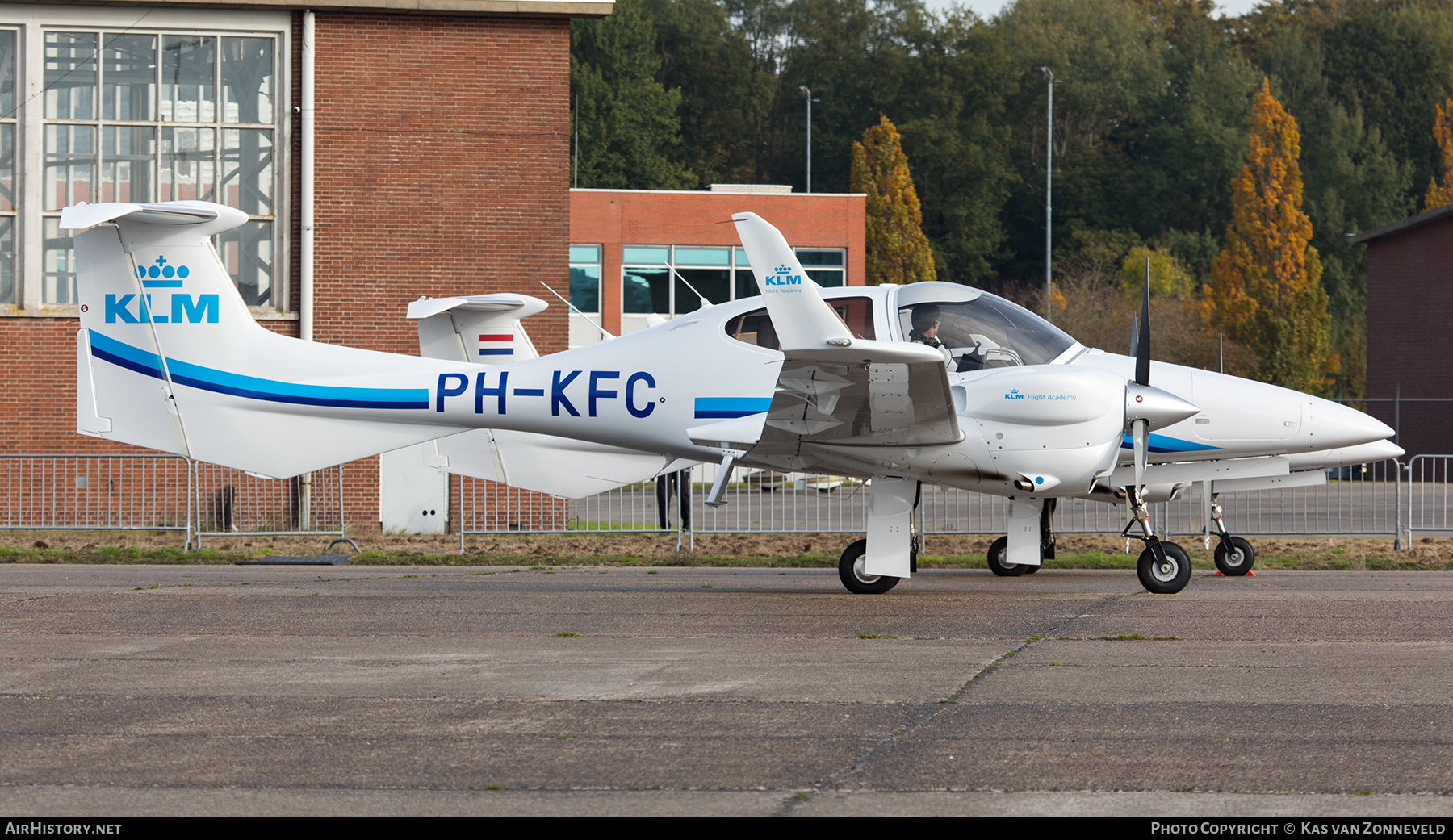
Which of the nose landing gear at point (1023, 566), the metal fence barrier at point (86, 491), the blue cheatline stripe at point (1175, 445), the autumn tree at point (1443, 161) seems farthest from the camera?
the autumn tree at point (1443, 161)

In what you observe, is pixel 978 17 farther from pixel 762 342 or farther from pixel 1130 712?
pixel 1130 712

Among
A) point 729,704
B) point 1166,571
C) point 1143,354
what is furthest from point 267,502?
point 729,704

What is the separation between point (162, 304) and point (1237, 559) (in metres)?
10.7

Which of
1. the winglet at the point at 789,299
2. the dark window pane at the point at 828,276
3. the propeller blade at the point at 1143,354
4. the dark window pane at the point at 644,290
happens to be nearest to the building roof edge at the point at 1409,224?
the dark window pane at the point at 828,276

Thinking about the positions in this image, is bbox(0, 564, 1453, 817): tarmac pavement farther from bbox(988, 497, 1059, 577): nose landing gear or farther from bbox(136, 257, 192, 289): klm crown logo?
bbox(136, 257, 192, 289): klm crown logo

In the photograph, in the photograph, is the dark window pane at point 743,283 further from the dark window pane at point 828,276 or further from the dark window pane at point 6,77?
the dark window pane at point 6,77

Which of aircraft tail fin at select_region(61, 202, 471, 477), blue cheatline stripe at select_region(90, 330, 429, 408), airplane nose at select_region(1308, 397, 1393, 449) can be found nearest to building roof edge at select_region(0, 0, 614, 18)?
aircraft tail fin at select_region(61, 202, 471, 477)

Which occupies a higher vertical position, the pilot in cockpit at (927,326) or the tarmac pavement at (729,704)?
the pilot in cockpit at (927,326)

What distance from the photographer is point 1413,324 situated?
4294 centimetres

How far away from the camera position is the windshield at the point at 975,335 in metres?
11.8

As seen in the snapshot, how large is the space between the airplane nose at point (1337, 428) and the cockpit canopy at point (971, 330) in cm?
228

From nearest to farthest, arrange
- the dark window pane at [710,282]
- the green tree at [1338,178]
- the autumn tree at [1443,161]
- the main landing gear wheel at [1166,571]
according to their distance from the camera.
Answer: the main landing gear wheel at [1166,571]
the dark window pane at [710,282]
the autumn tree at [1443,161]
the green tree at [1338,178]

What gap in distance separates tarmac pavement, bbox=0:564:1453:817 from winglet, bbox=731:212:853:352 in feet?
6.86

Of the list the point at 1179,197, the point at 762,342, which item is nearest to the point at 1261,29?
the point at 1179,197
